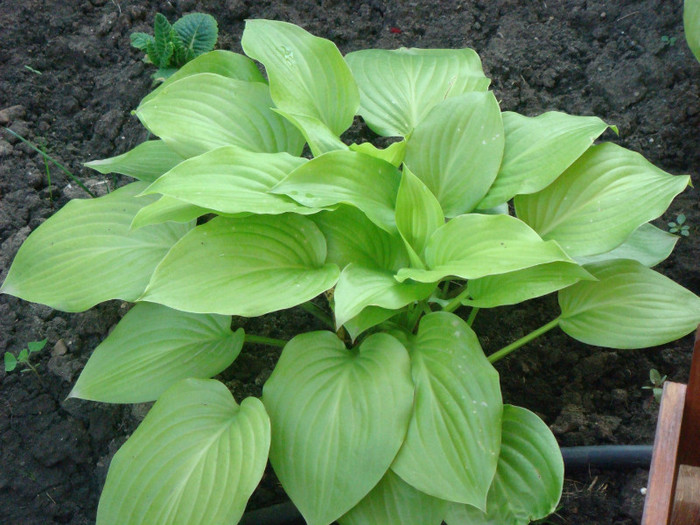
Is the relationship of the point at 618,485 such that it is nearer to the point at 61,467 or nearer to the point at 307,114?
the point at 307,114

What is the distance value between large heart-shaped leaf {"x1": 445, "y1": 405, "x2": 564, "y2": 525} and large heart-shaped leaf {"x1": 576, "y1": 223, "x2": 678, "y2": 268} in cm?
39

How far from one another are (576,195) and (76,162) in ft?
4.43

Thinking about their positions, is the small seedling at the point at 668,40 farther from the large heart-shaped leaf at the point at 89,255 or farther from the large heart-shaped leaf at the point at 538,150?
the large heart-shaped leaf at the point at 89,255

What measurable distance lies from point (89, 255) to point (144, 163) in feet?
0.85

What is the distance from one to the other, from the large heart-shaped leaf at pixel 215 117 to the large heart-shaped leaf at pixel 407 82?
0.76 ft

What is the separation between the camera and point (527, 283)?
3.65ft

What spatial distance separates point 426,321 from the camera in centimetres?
120

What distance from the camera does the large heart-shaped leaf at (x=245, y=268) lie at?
107cm

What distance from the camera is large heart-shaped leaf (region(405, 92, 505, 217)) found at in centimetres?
130

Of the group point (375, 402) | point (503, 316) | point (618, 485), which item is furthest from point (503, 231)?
point (618, 485)

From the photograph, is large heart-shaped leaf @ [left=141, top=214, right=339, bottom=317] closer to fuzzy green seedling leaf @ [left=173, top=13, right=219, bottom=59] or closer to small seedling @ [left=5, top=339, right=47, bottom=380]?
small seedling @ [left=5, top=339, right=47, bottom=380]

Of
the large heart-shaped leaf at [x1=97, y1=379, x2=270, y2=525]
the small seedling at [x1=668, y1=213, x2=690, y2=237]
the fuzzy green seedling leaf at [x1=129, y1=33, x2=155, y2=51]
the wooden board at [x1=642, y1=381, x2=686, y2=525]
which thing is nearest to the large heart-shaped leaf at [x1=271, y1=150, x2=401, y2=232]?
the large heart-shaped leaf at [x1=97, y1=379, x2=270, y2=525]

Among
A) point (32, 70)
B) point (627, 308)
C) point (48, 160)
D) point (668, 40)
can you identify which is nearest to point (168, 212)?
point (48, 160)

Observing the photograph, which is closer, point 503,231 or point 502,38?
point 503,231
